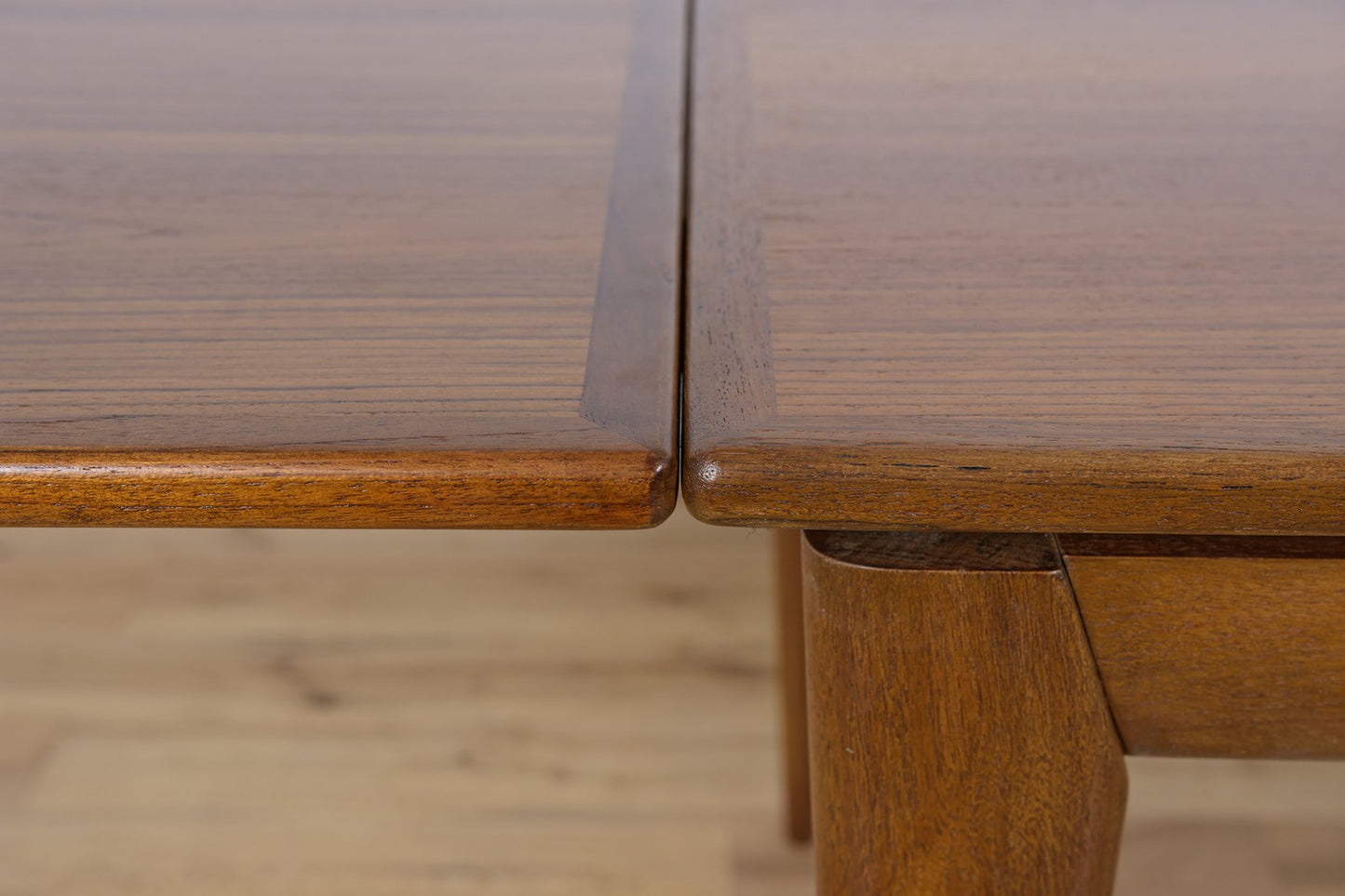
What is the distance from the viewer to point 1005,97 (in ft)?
1.67

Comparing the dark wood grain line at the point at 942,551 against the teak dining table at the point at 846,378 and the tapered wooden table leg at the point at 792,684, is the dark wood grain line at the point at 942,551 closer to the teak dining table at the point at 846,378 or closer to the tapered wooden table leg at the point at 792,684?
the teak dining table at the point at 846,378

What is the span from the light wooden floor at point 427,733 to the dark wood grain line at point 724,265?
54cm

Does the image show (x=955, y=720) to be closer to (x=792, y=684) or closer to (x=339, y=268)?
(x=339, y=268)

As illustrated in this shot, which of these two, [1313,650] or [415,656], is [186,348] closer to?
[1313,650]

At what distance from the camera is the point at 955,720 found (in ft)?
1.06

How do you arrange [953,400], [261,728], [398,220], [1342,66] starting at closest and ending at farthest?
1. [953,400]
2. [398,220]
3. [1342,66]
4. [261,728]

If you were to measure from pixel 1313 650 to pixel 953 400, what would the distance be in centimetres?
11

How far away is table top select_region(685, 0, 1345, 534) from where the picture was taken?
28 cm

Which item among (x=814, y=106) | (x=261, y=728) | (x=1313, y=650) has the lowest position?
(x=261, y=728)

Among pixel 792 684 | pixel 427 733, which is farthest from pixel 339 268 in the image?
pixel 427 733

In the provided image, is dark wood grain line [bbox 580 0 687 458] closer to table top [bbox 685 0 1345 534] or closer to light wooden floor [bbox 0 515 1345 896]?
table top [bbox 685 0 1345 534]

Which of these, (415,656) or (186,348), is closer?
(186,348)

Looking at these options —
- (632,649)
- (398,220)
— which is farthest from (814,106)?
(632,649)

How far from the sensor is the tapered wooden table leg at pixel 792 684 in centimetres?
73
